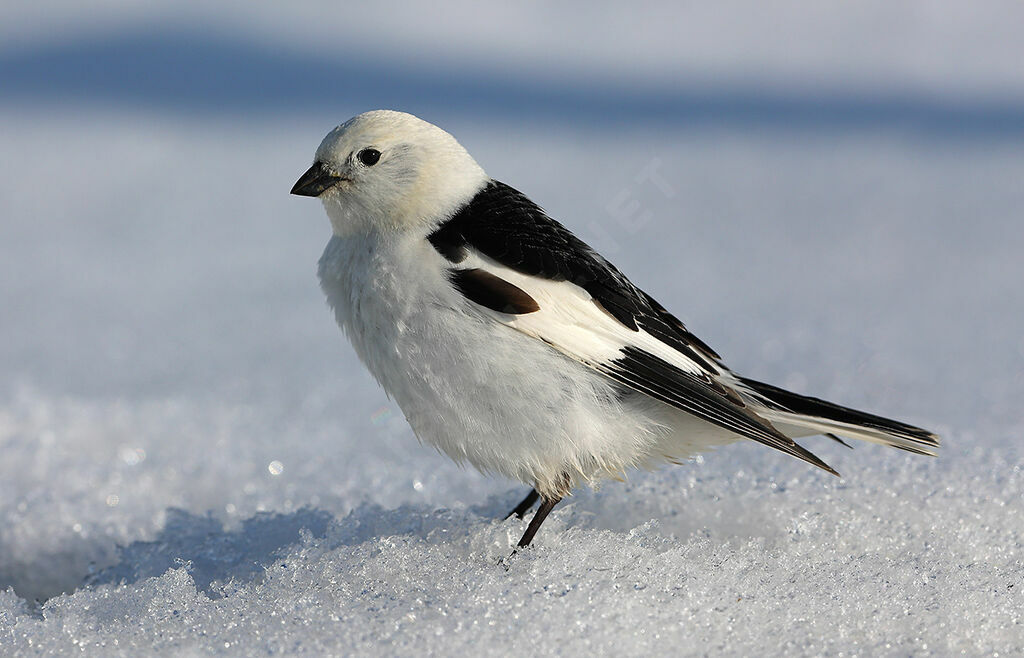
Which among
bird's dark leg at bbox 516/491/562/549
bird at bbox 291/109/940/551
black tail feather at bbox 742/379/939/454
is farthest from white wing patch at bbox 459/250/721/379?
bird's dark leg at bbox 516/491/562/549

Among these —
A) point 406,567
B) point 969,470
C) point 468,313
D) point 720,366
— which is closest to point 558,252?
point 468,313

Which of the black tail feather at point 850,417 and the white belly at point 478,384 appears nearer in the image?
the white belly at point 478,384

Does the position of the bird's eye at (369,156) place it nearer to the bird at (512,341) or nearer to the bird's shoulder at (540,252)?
the bird at (512,341)

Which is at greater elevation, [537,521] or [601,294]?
[601,294]

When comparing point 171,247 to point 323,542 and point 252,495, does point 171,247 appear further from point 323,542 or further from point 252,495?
point 323,542

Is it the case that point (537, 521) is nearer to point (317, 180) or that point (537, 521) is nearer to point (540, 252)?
point (540, 252)

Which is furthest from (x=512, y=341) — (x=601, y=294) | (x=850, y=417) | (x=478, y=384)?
(x=850, y=417)

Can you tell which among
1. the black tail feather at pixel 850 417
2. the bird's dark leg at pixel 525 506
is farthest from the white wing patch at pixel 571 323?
the bird's dark leg at pixel 525 506
